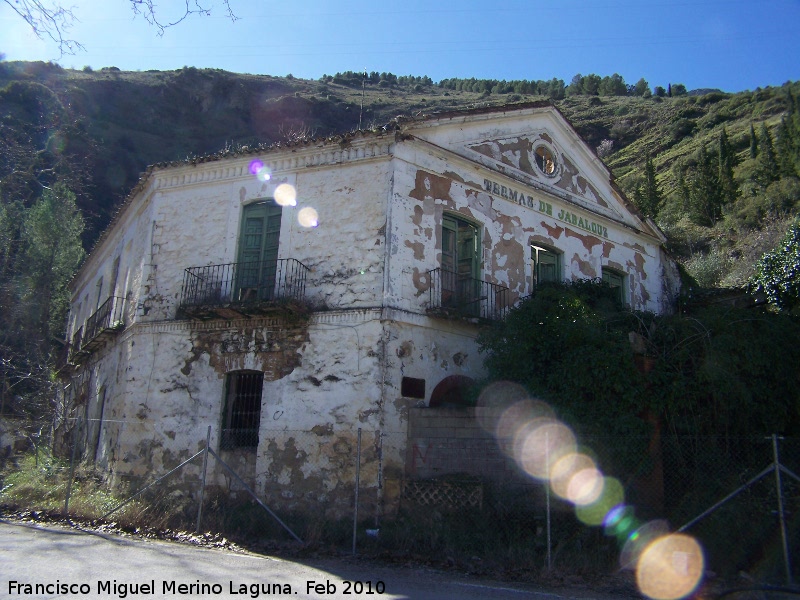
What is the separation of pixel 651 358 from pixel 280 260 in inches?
271

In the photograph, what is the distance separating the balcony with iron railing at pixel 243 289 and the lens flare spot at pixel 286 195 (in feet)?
4.04

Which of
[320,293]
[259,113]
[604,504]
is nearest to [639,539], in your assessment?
[604,504]

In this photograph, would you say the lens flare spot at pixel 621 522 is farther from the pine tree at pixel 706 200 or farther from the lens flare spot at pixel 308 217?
the pine tree at pixel 706 200

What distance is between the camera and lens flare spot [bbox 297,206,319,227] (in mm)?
12836

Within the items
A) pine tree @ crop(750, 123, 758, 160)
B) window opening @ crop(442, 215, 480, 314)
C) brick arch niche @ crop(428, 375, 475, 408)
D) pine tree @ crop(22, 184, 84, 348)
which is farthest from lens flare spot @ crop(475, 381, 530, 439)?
pine tree @ crop(750, 123, 758, 160)

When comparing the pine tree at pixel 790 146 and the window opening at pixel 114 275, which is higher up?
the pine tree at pixel 790 146

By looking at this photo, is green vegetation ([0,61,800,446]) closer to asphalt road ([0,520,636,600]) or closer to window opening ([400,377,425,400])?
window opening ([400,377,425,400])

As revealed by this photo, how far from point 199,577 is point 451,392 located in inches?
248

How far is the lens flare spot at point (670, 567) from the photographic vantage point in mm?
7645

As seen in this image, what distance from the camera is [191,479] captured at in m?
12.2

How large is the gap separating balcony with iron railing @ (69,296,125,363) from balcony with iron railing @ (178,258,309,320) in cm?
242

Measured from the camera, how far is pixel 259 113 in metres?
70.6

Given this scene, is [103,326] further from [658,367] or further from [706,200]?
[706,200]

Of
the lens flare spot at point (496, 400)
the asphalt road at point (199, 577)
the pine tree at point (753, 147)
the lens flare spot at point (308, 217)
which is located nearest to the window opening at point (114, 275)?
the lens flare spot at point (308, 217)
